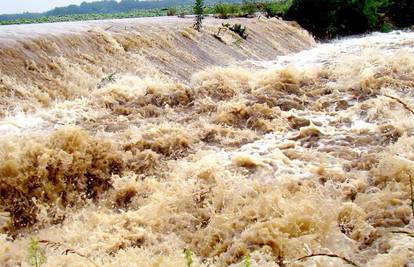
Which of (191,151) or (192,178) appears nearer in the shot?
(192,178)

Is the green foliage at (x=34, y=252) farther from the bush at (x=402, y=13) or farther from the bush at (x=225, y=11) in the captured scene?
the bush at (x=402, y=13)

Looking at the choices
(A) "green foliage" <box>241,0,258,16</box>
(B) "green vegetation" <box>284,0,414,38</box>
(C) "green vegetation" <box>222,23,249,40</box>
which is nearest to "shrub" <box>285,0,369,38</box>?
(B) "green vegetation" <box>284,0,414,38</box>

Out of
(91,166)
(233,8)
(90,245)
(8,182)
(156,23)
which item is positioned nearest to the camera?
(90,245)

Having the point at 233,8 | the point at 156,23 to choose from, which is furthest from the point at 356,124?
the point at 233,8

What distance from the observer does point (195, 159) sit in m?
6.77

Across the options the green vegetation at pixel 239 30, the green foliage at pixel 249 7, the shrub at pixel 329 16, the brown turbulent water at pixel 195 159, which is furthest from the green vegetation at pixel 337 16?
the brown turbulent water at pixel 195 159

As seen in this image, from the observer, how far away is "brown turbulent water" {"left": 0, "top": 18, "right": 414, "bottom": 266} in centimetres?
471

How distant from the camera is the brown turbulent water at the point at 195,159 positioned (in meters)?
4.71

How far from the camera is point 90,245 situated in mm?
4809

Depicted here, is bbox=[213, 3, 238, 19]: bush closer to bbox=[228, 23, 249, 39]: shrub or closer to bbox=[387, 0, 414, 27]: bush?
bbox=[228, 23, 249, 39]: shrub

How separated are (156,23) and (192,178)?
375 inches

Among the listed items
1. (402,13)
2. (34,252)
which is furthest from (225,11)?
(34,252)

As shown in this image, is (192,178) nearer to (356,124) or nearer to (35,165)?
(35,165)

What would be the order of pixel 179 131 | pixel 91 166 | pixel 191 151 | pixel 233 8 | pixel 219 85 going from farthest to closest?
pixel 233 8
pixel 219 85
pixel 179 131
pixel 191 151
pixel 91 166
